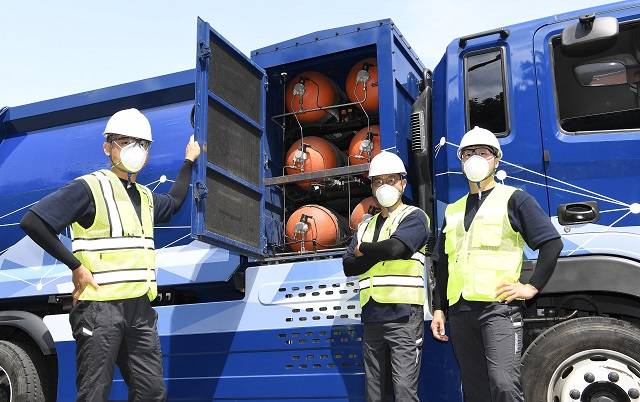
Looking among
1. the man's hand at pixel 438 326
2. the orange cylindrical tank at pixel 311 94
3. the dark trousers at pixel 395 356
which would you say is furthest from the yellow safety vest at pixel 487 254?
the orange cylindrical tank at pixel 311 94

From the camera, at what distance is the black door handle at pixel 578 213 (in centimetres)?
364

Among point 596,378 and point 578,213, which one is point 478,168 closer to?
point 578,213

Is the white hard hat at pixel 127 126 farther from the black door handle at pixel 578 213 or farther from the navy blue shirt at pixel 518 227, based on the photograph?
the black door handle at pixel 578 213

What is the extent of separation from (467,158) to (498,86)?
0.69m

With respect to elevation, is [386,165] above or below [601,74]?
below

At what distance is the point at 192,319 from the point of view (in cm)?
441

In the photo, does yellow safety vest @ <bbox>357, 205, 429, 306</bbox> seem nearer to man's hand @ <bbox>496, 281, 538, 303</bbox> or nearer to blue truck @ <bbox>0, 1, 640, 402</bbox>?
blue truck @ <bbox>0, 1, 640, 402</bbox>

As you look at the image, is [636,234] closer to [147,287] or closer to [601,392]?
[601,392]

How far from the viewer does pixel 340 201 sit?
16.0 feet

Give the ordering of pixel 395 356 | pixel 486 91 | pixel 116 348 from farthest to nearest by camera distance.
A: pixel 486 91, pixel 395 356, pixel 116 348

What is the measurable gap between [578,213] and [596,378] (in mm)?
877

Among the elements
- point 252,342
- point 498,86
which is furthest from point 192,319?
point 498,86

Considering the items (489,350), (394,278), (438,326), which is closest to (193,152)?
(394,278)

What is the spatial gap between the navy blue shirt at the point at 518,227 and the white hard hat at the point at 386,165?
0.47 meters
